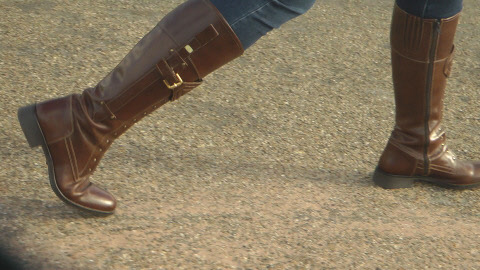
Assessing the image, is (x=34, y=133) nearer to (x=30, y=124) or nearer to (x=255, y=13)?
(x=30, y=124)

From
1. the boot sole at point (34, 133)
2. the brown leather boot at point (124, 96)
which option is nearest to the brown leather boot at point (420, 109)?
the brown leather boot at point (124, 96)

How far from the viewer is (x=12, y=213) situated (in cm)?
236

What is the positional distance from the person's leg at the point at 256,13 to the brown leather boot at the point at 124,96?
0.02 m

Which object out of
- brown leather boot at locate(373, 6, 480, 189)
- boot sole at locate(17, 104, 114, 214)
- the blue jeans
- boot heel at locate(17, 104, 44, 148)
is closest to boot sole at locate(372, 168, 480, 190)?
brown leather boot at locate(373, 6, 480, 189)

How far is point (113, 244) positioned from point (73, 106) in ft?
1.35

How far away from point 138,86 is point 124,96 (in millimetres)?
50

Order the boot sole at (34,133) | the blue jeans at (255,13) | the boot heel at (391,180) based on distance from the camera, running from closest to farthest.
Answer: the blue jeans at (255,13), the boot sole at (34,133), the boot heel at (391,180)

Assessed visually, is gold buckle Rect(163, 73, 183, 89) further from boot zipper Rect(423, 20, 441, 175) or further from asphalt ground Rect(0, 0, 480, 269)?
boot zipper Rect(423, 20, 441, 175)

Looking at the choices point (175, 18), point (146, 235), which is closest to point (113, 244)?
point (146, 235)

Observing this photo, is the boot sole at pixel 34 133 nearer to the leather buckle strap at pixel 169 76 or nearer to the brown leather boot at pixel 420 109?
the leather buckle strap at pixel 169 76

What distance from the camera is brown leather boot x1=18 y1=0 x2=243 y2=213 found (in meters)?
2.19

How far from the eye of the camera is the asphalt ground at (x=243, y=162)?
2.32 m

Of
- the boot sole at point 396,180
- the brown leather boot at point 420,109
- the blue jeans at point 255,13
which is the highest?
the blue jeans at point 255,13

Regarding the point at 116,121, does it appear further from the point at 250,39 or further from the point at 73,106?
the point at 250,39
